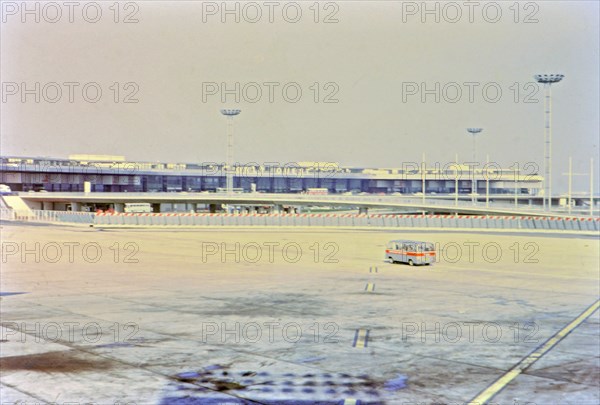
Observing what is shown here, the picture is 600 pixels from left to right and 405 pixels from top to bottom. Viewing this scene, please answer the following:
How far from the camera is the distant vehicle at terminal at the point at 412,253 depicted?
40.2m

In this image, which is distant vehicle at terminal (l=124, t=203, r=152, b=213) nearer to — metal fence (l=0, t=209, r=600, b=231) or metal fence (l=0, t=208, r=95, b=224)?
metal fence (l=0, t=208, r=95, b=224)

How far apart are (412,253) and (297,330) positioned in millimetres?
20001

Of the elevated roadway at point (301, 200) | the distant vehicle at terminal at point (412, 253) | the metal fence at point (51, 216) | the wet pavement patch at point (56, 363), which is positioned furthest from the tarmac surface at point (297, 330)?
the elevated roadway at point (301, 200)

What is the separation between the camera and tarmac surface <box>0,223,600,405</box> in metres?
15.3

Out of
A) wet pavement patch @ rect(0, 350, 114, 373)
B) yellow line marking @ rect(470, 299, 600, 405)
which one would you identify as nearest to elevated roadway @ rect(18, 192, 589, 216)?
yellow line marking @ rect(470, 299, 600, 405)

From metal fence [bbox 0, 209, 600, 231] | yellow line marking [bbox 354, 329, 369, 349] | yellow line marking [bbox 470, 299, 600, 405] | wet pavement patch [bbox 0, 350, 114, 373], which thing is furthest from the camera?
metal fence [bbox 0, 209, 600, 231]

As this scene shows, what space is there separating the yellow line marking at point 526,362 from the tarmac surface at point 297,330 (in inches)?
2.8

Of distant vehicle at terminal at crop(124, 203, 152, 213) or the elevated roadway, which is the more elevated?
the elevated roadway

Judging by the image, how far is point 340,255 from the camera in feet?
153

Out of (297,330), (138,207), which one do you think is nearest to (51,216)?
(138,207)

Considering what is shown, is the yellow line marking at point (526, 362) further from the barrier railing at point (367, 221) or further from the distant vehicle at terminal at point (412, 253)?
the barrier railing at point (367, 221)

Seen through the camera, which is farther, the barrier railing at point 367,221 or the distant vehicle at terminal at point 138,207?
the distant vehicle at terminal at point 138,207

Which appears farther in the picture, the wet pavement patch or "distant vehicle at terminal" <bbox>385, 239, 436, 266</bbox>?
"distant vehicle at terminal" <bbox>385, 239, 436, 266</bbox>

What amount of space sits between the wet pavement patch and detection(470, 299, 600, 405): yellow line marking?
9.01 meters
